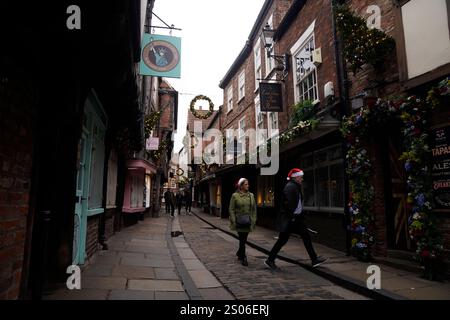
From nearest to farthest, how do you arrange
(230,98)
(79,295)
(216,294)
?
(79,295) → (216,294) → (230,98)

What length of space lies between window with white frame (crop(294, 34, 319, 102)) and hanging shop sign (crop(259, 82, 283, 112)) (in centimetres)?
90

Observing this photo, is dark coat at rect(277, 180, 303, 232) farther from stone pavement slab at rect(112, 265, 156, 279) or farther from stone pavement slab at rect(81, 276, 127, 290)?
stone pavement slab at rect(81, 276, 127, 290)

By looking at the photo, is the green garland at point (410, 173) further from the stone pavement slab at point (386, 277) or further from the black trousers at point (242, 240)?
the black trousers at point (242, 240)

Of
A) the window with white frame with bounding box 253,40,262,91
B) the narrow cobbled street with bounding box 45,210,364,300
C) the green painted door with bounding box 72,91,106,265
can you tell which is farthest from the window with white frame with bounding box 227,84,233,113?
the green painted door with bounding box 72,91,106,265

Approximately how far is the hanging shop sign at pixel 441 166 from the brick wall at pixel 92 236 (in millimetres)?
6279

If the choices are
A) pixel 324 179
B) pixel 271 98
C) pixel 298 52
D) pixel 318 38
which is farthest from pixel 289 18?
pixel 324 179

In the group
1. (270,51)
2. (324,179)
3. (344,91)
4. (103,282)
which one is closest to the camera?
(103,282)

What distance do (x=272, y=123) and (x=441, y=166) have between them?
855 cm

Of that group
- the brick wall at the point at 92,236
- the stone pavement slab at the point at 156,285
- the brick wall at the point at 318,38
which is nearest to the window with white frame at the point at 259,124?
the brick wall at the point at 318,38

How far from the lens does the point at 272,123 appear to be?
45.5ft

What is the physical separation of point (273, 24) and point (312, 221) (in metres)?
8.44

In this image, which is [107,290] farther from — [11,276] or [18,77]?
[18,77]

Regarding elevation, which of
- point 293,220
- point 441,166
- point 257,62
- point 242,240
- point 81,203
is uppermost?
point 257,62

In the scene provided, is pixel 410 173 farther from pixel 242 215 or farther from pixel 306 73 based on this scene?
pixel 306 73
